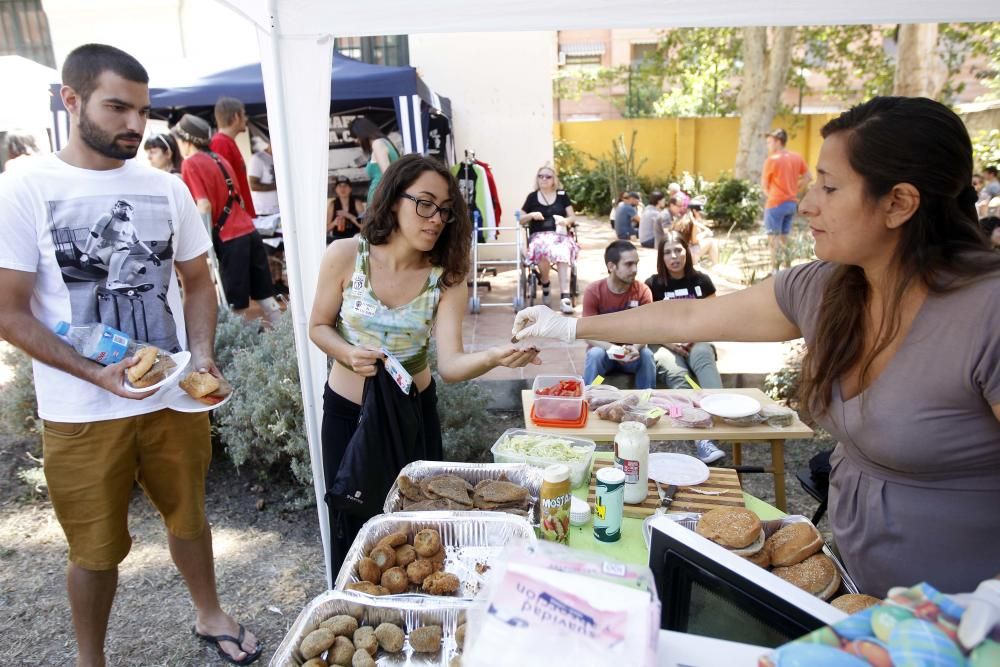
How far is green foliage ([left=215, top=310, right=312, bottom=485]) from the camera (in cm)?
369

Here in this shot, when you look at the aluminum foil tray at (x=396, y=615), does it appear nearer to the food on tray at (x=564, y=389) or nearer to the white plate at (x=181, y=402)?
the white plate at (x=181, y=402)

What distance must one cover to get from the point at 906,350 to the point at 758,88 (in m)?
15.9

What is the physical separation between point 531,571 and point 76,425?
1896 millimetres

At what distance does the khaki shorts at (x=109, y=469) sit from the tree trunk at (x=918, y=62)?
12090 mm

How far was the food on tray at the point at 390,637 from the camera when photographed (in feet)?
4.28

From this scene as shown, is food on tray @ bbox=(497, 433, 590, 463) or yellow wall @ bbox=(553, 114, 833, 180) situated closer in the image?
food on tray @ bbox=(497, 433, 590, 463)

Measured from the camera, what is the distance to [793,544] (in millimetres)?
Answer: 1562

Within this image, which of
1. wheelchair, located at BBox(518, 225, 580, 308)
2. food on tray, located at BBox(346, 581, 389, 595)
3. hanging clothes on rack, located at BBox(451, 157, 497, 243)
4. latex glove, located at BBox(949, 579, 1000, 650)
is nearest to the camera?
latex glove, located at BBox(949, 579, 1000, 650)

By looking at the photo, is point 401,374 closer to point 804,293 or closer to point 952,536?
point 804,293

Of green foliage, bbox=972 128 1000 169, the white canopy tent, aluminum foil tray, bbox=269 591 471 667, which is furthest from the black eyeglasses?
green foliage, bbox=972 128 1000 169

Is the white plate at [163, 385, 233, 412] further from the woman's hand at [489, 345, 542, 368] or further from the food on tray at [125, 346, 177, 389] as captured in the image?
Result: the woman's hand at [489, 345, 542, 368]

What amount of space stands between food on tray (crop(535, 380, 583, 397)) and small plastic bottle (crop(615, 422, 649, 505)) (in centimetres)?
128

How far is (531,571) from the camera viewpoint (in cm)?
78

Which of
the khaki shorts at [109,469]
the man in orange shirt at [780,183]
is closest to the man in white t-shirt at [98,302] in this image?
the khaki shorts at [109,469]
